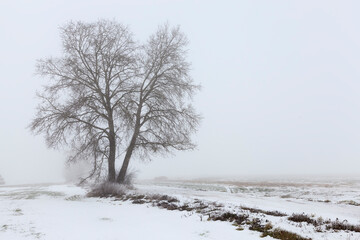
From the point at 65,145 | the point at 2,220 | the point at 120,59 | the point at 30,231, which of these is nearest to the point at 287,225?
the point at 30,231

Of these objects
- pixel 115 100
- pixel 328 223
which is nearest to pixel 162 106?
pixel 115 100

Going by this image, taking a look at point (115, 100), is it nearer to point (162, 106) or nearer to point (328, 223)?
point (162, 106)

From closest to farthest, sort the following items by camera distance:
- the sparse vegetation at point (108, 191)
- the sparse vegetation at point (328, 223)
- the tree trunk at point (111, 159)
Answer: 1. the sparse vegetation at point (328, 223)
2. the sparse vegetation at point (108, 191)
3. the tree trunk at point (111, 159)

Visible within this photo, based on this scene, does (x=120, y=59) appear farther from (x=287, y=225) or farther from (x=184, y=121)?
(x=287, y=225)

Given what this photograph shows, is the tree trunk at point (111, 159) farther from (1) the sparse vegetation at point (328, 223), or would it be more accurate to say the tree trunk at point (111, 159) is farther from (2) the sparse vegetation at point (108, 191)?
(1) the sparse vegetation at point (328, 223)

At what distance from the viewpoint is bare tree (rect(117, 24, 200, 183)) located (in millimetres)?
19469

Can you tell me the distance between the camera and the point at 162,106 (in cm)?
1947

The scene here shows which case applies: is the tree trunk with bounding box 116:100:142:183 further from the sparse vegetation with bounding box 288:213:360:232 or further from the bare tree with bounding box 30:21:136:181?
the sparse vegetation with bounding box 288:213:360:232

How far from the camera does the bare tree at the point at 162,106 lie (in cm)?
1947

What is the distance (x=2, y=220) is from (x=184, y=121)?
43.5ft

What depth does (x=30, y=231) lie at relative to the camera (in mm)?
7012

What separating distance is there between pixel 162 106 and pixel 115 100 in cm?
348

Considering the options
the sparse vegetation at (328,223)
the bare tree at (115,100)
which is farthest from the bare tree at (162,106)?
the sparse vegetation at (328,223)

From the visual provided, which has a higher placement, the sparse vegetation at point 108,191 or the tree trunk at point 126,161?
the tree trunk at point 126,161
